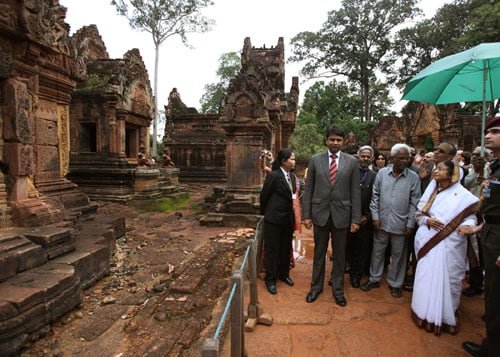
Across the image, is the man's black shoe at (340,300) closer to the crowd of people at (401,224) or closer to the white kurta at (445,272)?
the crowd of people at (401,224)

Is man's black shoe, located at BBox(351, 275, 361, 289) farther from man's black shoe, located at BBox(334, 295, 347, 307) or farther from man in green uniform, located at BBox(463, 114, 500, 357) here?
man in green uniform, located at BBox(463, 114, 500, 357)

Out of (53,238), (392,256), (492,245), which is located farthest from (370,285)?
(53,238)

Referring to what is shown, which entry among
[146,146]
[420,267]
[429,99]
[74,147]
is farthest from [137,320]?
[146,146]

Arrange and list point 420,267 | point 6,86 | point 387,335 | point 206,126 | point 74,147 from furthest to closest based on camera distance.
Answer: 1. point 206,126
2. point 74,147
3. point 6,86
4. point 420,267
5. point 387,335

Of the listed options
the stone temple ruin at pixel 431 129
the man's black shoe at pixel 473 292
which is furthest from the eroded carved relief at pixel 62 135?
the stone temple ruin at pixel 431 129

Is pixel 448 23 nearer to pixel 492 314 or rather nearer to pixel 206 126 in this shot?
pixel 206 126

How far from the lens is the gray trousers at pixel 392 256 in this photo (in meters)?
3.50

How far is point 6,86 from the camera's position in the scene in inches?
152

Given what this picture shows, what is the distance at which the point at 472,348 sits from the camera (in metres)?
2.53

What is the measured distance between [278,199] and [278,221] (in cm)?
26

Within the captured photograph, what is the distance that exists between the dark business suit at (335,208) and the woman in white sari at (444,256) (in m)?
0.70

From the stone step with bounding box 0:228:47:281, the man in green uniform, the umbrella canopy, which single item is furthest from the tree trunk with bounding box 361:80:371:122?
the stone step with bounding box 0:228:47:281

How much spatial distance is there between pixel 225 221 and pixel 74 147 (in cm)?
682

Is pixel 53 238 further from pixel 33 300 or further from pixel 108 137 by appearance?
pixel 108 137
